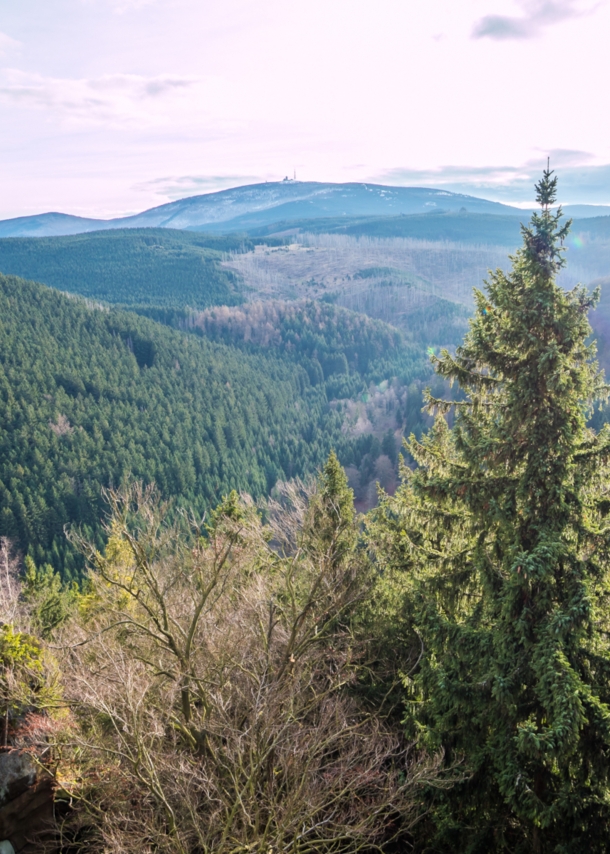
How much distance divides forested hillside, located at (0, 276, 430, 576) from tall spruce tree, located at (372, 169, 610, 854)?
274 ft

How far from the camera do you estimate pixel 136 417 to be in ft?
468

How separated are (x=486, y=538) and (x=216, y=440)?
134m

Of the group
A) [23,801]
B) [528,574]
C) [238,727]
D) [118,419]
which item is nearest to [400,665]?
[238,727]

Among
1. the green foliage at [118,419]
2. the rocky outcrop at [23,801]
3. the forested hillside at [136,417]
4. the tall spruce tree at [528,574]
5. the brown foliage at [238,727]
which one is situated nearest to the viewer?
the tall spruce tree at [528,574]

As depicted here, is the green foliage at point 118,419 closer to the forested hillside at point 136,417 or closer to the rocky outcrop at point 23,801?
the forested hillside at point 136,417

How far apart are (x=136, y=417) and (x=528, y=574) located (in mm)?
140056

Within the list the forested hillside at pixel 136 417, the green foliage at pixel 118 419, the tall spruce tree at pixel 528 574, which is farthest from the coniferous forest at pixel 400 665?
the green foliage at pixel 118 419

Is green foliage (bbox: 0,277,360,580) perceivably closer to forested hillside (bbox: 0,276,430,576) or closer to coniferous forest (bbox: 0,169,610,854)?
forested hillside (bbox: 0,276,430,576)

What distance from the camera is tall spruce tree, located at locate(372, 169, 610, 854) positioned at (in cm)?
1027

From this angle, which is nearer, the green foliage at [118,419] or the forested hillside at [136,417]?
the green foliage at [118,419]

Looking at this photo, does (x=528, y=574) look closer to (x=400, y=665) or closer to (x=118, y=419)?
(x=400, y=665)

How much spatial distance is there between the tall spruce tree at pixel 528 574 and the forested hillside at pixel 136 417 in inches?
3285

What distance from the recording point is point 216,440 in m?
144

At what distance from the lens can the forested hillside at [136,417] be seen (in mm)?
112875
